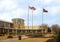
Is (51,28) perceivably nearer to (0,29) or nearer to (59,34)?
(0,29)

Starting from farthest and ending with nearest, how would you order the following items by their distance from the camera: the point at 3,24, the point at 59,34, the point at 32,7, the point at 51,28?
the point at 51,28 < the point at 3,24 < the point at 32,7 < the point at 59,34

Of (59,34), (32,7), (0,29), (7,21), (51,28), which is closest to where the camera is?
(59,34)

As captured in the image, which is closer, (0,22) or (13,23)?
(0,22)

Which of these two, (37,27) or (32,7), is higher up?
(32,7)

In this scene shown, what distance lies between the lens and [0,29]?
102312 mm

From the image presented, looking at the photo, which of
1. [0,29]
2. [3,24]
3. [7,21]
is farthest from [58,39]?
[7,21]

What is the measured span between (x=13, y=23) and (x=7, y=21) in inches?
567

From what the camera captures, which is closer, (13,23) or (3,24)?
(3,24)

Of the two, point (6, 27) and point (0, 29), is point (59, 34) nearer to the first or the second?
point (0, 29)

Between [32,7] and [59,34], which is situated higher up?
[32,7]

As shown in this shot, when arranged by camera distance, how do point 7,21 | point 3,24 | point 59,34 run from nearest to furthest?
1. point 59,34
2. point 3,24
3. point 7,21

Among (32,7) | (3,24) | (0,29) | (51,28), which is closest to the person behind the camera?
(32,7)

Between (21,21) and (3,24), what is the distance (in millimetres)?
23808

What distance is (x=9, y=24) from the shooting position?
4656 inches
